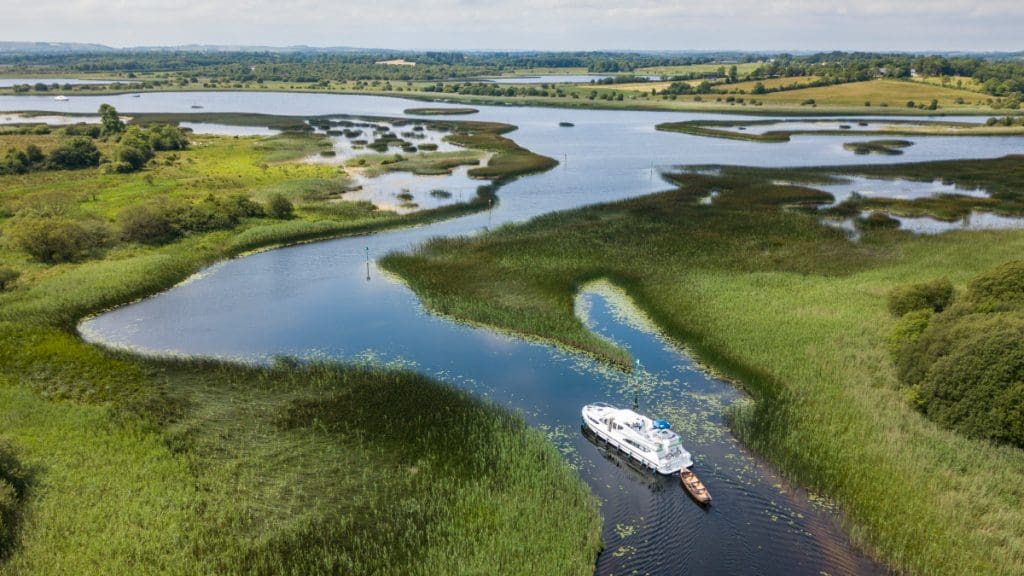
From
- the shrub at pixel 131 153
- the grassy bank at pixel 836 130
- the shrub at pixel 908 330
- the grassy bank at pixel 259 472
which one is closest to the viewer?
the grassy bank at pixel 259 472

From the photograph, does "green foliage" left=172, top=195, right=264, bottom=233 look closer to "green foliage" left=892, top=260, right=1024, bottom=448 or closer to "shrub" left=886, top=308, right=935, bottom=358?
"shrub" left=886, top=308, right=935, bottom=358

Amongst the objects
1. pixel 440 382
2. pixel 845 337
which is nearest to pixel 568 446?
pixel 440 382

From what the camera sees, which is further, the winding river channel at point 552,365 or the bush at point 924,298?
the bush at point 924,298

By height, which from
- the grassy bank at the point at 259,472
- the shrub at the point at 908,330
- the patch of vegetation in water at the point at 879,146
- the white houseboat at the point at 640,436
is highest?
the patch of vegetation in water at the point at 879,146

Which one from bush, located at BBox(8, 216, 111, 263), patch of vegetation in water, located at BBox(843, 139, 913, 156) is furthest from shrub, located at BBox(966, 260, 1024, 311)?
patch of vegetation in water, located at BBox(843, 139, 913, 156)

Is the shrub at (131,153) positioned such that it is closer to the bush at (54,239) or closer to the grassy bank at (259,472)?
the bush at (54,239)

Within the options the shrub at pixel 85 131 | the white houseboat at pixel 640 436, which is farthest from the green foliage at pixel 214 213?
the shrub at pixel 85 131
